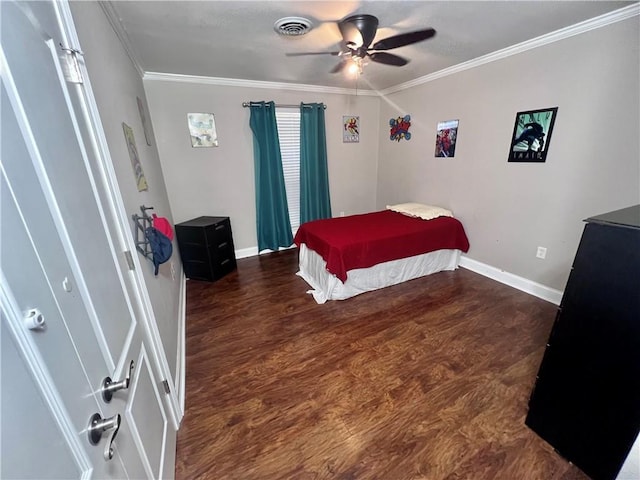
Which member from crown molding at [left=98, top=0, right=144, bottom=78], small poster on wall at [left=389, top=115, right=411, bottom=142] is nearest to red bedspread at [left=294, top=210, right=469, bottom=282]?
small poster on wall at [left=389, top=115, right=411, bottom=142]

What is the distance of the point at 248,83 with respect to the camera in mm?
3441

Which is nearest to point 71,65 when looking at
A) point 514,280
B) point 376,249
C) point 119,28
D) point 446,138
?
point 119,28

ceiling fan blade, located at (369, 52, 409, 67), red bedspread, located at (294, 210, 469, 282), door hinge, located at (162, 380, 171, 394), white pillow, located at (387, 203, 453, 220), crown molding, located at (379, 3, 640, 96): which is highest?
crown molding, located at (379, 3, 640, 96)

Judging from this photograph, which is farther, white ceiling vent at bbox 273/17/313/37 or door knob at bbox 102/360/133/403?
white ceiling vent at bbox 273/17/313/37

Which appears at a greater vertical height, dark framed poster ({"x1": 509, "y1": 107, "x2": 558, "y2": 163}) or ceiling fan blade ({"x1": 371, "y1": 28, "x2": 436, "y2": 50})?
ceiling fan blade ({"x1": 371, "y1": 28, "x2": 436, "y2": 50})

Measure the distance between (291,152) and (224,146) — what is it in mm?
929

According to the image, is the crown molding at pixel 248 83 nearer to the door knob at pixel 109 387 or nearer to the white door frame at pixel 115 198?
the white door frame at pixel 115 198

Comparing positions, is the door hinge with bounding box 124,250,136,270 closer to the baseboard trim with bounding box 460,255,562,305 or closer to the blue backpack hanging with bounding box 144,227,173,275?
the blue backpack hanging with bounding box 144,227,173,275

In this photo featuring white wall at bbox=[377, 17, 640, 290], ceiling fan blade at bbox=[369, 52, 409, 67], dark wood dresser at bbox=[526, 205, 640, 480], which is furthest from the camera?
ceiling fan blade at bbox=[369, 52, 409, 67]

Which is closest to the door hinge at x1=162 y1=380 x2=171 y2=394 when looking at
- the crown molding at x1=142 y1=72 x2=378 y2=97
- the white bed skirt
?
the white bed skirt

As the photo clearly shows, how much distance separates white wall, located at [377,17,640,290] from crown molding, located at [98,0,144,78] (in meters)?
3.25

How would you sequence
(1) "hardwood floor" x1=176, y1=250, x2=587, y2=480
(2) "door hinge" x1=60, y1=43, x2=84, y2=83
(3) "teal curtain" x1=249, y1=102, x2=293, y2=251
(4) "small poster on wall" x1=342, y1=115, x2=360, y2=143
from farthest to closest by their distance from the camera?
(4) "small poster on wall" x1=342, y1=115, x2=360, y2=143
(3) "teal curtain" x1=249, y1=102, x2=293, y2=251
(1) "hardwood floor" x1=176, y1=250, x2=587, y2=480
(2) "door hinge" x1=60, y1=43, x2=84, y2=83

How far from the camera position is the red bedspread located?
2.65 m

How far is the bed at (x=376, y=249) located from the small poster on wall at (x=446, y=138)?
2.36 feet
